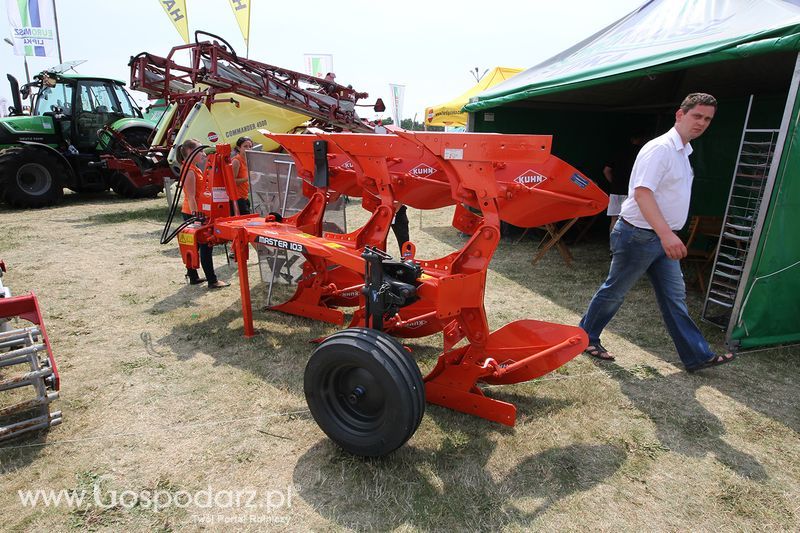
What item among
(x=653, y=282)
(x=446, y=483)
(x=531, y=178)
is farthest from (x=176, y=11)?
(x=446, y=483)

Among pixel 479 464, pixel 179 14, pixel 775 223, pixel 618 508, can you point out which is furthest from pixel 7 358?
pixel 179 14

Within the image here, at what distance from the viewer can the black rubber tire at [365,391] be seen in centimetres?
221

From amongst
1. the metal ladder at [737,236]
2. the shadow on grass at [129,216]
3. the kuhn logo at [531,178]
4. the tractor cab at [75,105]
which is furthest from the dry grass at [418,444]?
Answer: the tractor cab at [75,105]

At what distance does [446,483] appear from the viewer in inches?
93.8

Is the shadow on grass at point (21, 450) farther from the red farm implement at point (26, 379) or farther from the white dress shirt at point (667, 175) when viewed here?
the white dress shirt at point (667, 175)

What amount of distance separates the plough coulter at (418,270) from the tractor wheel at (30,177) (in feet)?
28.0

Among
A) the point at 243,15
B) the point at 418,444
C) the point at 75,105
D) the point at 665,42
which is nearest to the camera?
the point at 418,444

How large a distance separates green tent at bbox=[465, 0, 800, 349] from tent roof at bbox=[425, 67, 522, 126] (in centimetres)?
288

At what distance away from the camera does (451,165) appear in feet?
8.85

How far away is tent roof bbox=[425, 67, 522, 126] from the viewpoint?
10586 millimetres

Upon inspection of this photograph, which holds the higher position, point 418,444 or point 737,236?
point 737,236

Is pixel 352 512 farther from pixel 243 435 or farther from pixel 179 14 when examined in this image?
pixel 179 14

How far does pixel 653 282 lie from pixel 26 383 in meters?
3.94

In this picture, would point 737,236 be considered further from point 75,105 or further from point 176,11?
point 176,11
